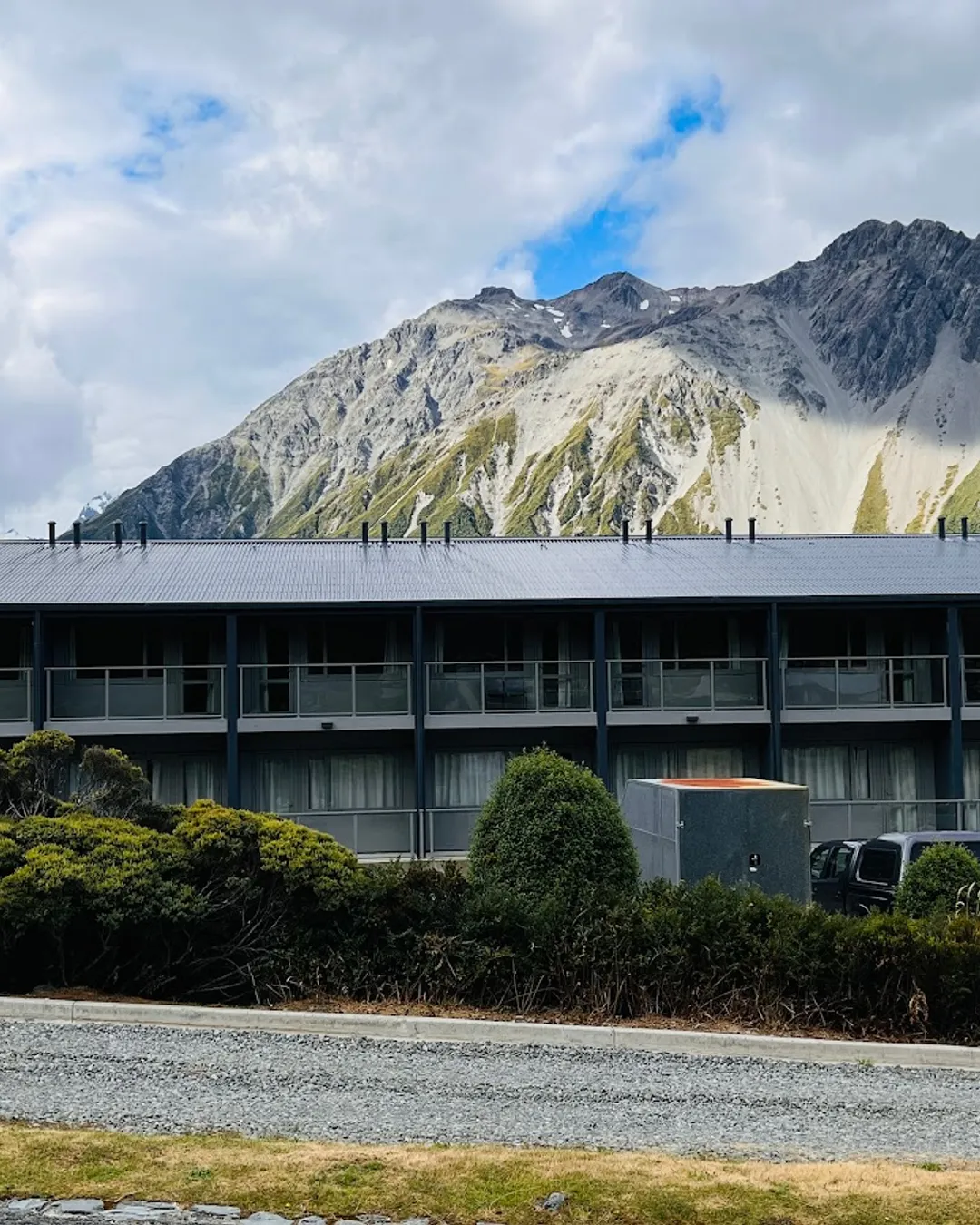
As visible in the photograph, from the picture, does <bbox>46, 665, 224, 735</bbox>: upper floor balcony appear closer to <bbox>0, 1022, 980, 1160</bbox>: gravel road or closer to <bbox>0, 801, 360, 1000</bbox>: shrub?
<bbox>0, 801, 360, 1000</bbox>: shrub

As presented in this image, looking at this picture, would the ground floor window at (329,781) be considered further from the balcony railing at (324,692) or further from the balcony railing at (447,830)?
the balcony railing at (447,830)

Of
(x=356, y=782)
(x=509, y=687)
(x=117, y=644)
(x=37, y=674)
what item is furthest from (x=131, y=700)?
(x=509, y=687)

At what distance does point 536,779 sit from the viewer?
51.4 feet

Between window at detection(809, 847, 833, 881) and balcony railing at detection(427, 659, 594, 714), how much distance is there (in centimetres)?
732

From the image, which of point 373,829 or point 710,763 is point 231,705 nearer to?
point 373,829

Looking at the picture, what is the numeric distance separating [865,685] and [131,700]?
15537mm

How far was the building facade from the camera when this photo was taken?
88.3 feet

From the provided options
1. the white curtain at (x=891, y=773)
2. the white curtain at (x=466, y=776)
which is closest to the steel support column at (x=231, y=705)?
the white curtain at (x=466, y=776)

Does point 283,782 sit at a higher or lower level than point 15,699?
lower

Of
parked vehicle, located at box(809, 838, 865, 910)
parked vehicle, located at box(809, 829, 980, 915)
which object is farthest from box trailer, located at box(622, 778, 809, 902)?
parked vehicle, located at box(809, 838, 865, 910)

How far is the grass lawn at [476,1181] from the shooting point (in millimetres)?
7750

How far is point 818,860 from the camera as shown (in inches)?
843

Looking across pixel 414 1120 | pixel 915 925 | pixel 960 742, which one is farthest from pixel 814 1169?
pixel 960 742

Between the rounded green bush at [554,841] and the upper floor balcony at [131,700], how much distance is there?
12399mm
